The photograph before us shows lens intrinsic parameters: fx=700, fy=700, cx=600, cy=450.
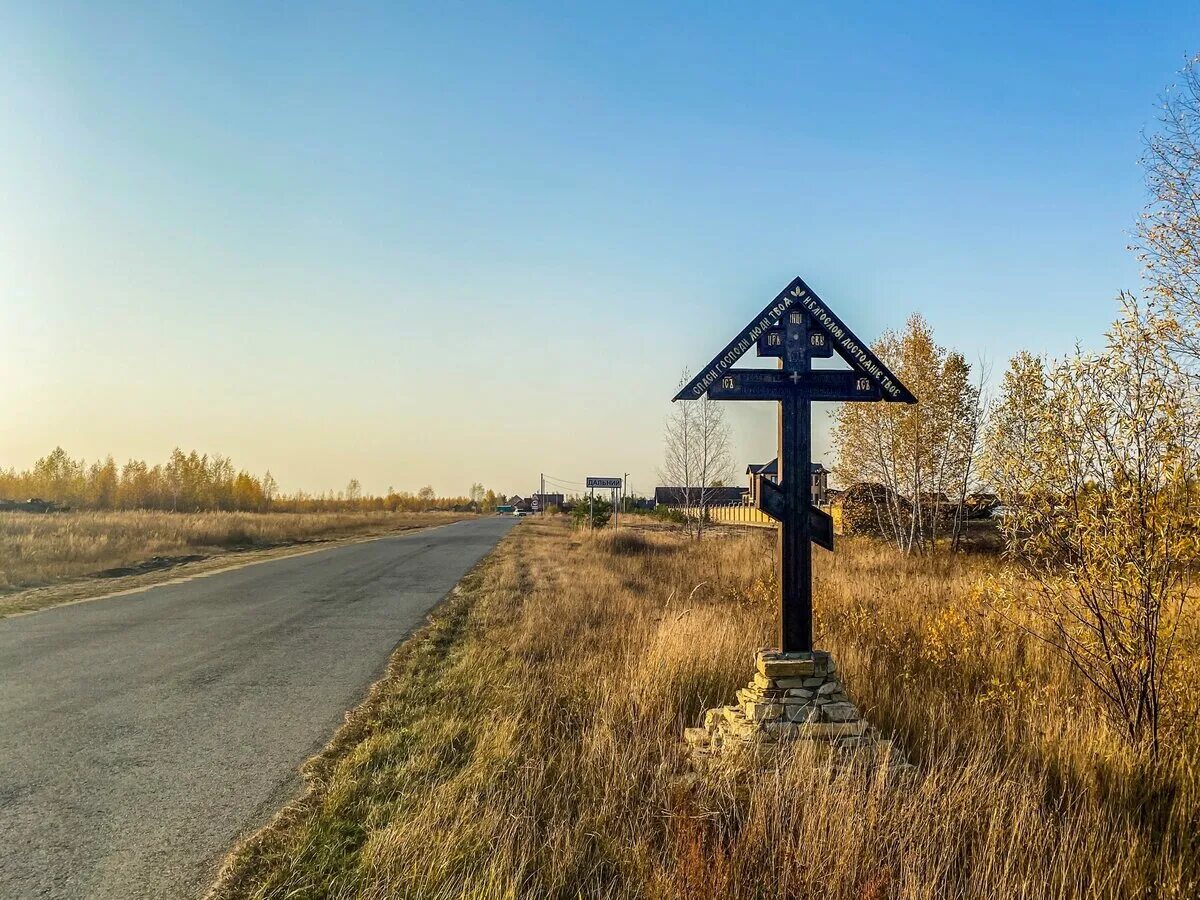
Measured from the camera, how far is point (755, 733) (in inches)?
188

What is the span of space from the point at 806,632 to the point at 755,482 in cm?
121

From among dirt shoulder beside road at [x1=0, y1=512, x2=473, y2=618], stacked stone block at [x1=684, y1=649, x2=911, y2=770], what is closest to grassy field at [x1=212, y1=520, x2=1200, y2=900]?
stacked stone block at [x1=684, y1=649, x2=911, y2=770]

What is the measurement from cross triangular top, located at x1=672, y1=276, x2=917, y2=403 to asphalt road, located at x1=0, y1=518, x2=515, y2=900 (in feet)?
13.7

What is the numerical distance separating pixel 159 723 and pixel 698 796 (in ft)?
15.2

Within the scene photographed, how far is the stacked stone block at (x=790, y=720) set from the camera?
4652 millimetres

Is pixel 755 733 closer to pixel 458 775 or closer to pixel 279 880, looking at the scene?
pixel 458 775

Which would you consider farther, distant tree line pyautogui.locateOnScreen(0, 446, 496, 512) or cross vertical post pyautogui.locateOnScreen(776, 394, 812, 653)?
distant tree line pyautogui.locateOnScreen(0, 446, 496, 512)

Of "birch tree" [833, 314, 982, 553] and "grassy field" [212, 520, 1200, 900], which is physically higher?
"birch tree" [833, 314, 982, 553]

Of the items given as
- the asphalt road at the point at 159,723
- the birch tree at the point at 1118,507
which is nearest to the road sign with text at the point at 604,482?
the asphalt road at the point at 159,723

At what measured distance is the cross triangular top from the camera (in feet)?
18.1

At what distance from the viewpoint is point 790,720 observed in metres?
4.90

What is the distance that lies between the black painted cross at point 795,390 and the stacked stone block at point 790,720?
0.25 metres

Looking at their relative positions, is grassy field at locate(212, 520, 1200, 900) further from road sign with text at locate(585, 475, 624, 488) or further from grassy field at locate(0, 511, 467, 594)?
road sign with text at locate(585, 475, 624, 488)

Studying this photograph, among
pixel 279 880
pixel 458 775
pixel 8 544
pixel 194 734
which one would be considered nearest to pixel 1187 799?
pixel 458 775
